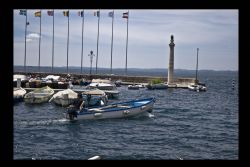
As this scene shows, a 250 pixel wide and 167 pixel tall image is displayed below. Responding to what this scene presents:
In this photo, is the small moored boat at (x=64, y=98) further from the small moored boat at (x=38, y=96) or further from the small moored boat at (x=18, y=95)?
the small moored boat at (x=18, y=95)

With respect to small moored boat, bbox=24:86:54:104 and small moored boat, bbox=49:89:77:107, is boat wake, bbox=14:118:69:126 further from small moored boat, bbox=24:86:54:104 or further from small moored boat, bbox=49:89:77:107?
small moored boat, bbox=24:86:54:104

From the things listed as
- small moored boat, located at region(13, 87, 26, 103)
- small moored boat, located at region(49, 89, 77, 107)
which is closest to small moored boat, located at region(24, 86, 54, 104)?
small moored boat, located at region(13, 87, 26, 103)

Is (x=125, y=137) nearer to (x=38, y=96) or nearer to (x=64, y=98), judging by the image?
(x=64, y=98)

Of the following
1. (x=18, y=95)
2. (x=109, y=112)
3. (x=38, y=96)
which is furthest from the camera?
(x=18, y=95)

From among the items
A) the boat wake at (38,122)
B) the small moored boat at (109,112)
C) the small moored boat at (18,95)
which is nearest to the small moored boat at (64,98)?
the small moored boat at (18,95)

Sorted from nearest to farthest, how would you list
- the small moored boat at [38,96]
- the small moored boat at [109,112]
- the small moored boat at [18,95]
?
the small moored boat at [109,112] → the small moored boat at [38,96] → the small moored boat at [18,95]

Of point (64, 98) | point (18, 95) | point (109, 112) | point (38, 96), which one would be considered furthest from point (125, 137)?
point (18, 95)

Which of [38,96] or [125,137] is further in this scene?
[38,96]

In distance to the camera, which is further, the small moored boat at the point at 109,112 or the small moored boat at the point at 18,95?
the small moored boat at the point at 18,95

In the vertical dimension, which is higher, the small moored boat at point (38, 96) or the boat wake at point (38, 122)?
the small moored boat at point (38, 96)

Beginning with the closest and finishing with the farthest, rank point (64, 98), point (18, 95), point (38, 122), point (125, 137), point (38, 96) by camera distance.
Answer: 1. point (125, 137)
2. point (38, 122)
3. point (64, 98)
4. point (38, 96)
5. point (18, 95)
